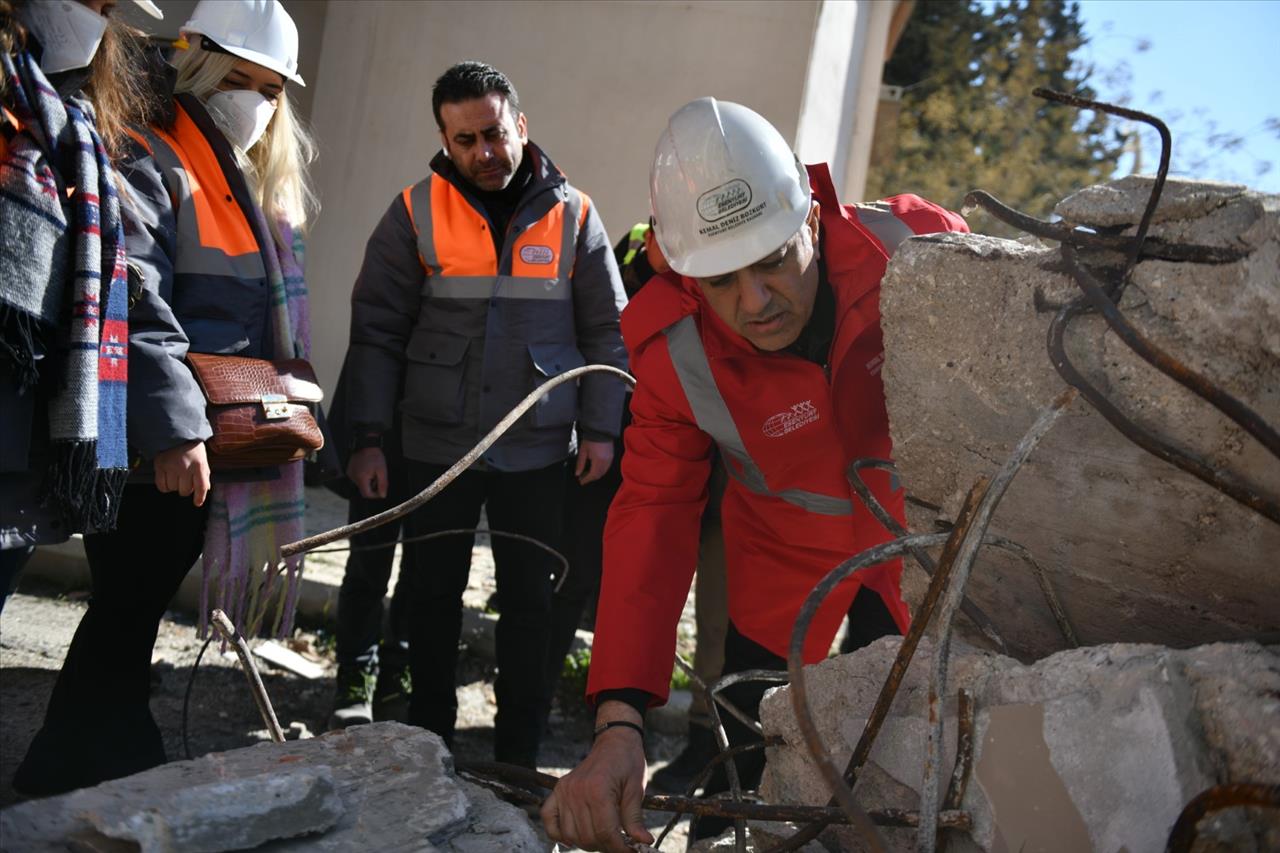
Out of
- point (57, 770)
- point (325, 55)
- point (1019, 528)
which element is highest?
point (325, 55)

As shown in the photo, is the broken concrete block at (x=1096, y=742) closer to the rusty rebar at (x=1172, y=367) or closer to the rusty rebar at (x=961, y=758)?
the rusty rebar at (x=961, y=758)

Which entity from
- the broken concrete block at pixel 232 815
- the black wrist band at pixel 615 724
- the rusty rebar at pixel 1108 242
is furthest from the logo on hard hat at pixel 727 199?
the broken concrete block at pixel 232 815

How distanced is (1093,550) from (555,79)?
5.04 meters

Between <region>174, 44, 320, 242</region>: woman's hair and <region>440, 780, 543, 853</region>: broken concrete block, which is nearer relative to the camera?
<region>440, 780, 543, 853</region>: broken concrete block

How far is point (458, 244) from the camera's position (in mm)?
3424

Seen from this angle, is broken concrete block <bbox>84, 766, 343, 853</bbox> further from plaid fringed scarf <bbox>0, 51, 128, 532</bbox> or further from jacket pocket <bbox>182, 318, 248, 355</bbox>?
jacket pocket <bbox>182, 318, 248, 355</bbox>

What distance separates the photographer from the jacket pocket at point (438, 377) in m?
3.41

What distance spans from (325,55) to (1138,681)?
19.3 feet

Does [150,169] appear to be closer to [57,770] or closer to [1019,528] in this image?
[57,770]

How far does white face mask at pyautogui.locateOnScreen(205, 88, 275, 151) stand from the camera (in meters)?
2.87

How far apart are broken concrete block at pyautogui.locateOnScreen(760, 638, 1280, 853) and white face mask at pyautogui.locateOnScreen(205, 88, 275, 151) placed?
2.22 metres

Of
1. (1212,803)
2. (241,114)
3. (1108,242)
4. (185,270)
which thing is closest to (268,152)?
(241,114)

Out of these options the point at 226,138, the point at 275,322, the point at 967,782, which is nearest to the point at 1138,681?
the point at 967,782

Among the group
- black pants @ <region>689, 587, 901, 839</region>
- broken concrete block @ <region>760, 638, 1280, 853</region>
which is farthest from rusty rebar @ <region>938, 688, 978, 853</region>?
black pants @ <region>689, 587, 901, 839</region>
